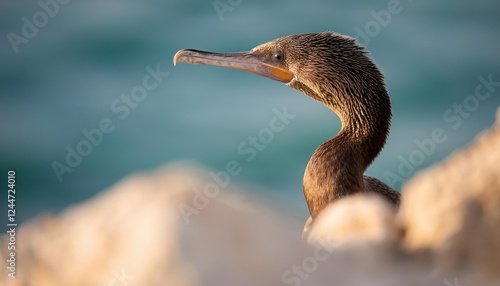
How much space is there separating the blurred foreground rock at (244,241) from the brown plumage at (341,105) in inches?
61.5

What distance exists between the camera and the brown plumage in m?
2.31

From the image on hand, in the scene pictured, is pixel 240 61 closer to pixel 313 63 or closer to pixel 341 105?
pixel 313 63

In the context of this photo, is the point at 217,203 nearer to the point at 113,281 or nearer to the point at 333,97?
the point at 113,281

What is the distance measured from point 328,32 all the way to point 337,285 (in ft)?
6.64

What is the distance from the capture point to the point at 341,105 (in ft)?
8.47

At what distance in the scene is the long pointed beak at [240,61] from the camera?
281 cm

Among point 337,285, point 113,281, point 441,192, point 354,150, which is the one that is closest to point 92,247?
point 113,281

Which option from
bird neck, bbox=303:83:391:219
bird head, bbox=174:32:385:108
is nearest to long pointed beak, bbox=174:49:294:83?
bird head, bbox=174:32:385:108

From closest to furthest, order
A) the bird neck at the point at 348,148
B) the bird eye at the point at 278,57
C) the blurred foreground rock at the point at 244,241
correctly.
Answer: the blurred foreground rock at the point at 244,241 < the bird neck at the point at 348,148 < the bird eye at the point at 278,57

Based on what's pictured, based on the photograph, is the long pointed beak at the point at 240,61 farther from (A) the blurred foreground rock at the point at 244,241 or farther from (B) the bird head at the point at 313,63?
(A) the blurred foreground rock at the point at 244,241

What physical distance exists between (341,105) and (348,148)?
20 centimetres

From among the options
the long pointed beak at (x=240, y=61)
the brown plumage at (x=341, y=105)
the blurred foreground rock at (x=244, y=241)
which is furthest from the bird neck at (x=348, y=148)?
the blurred foreground rock at (x=244, y=241)

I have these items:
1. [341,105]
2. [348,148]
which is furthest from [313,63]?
[348,148]

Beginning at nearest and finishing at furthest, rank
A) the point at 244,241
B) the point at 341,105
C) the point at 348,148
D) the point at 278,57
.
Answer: the point at 244,241
the point at 348,148
the point at 341,105
the point at 278,57
